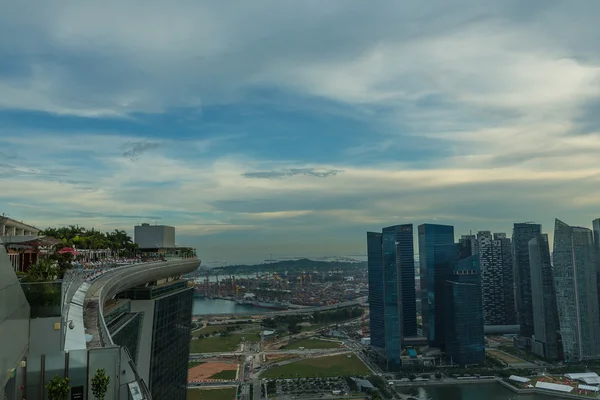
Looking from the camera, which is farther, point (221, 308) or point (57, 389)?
point (221, 308)

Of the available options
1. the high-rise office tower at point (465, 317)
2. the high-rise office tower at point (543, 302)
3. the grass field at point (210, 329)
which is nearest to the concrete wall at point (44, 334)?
the high-rise office tower at point (465, 317)

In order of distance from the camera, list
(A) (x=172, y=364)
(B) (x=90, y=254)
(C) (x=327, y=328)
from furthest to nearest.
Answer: (C) (x=327, y=328), (B) (x=90, y=254), (A) (x=172, y=364)

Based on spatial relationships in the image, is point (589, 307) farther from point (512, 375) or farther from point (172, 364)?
point (172, 364)

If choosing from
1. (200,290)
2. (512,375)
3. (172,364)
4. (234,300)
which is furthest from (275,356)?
(200,290)

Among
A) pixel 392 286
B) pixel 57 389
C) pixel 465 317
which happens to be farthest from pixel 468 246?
pixel 57 389

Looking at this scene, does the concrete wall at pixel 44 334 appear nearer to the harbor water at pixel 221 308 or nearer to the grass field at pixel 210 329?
the grass field at pixel 210 329

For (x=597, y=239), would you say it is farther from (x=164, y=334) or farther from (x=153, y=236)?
(x=164, y=334)
